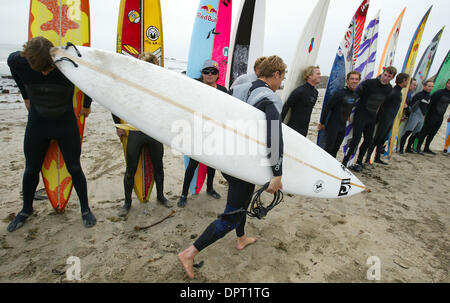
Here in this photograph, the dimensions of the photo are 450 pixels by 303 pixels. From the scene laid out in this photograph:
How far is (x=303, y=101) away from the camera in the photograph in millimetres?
2717

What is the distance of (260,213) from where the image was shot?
172 cm

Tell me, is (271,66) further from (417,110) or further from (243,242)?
(417,110)

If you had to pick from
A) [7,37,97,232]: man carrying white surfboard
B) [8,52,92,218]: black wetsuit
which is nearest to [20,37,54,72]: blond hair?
[7,37,97,232]: man carrying white surfboard

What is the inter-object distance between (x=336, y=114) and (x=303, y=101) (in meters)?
0.84

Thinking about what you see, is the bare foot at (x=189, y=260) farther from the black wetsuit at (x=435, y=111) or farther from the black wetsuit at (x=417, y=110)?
the black wetsuit at (x=435, y=111)

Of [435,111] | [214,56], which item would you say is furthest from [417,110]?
[214,56]

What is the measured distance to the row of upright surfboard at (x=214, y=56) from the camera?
1.78 meters

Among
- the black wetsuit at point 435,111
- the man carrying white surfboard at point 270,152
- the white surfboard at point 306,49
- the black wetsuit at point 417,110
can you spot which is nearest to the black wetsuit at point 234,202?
the man carrying white surfboard at point 270,152

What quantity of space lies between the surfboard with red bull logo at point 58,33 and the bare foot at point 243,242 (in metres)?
1.75

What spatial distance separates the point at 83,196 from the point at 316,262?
6.97ft

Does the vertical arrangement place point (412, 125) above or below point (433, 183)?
above

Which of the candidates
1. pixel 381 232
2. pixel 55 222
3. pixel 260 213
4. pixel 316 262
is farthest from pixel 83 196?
pixel 381 232

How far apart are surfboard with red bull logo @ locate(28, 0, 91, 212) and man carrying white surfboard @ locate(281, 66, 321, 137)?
2.24 meters
